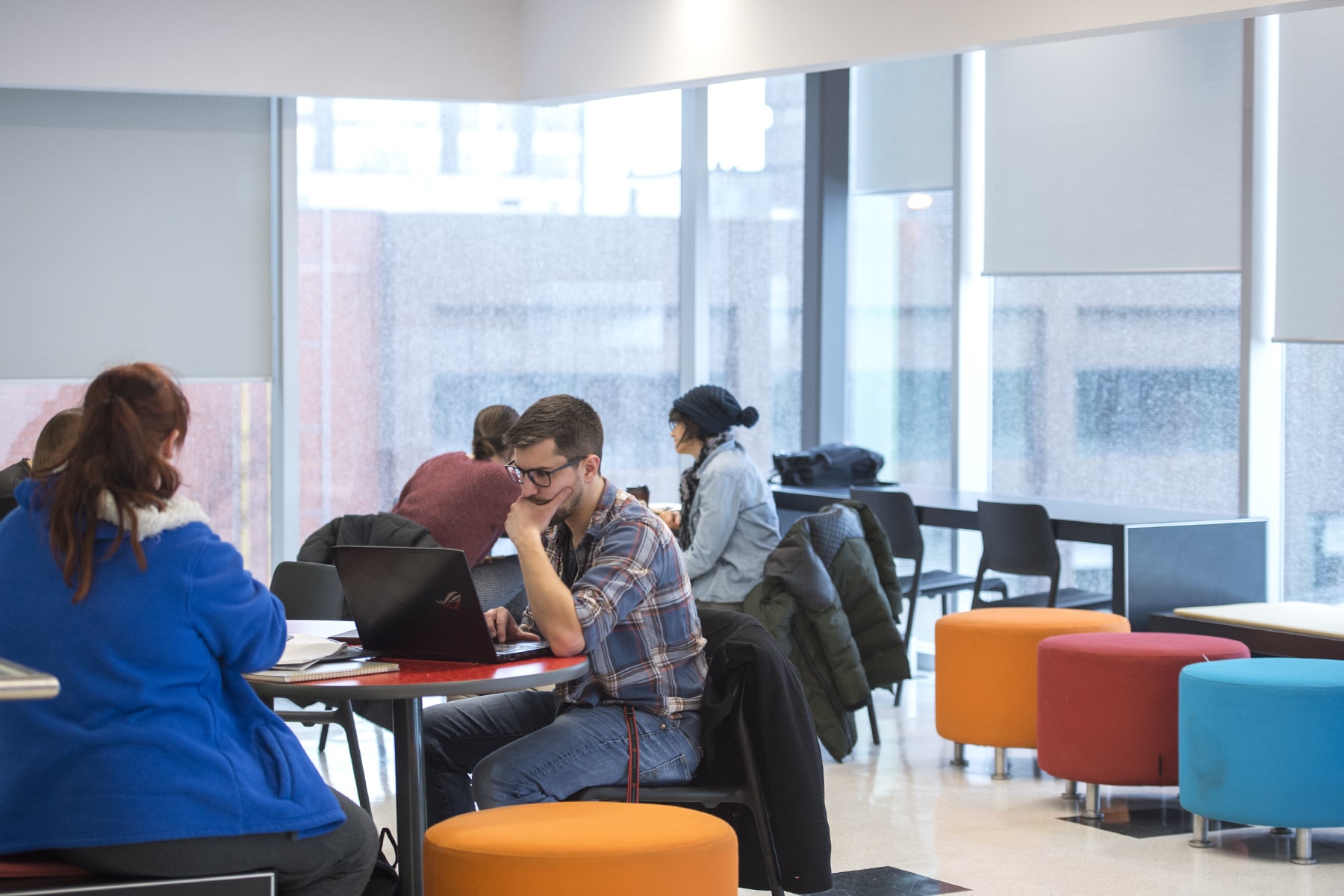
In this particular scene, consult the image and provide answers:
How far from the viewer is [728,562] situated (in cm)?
518

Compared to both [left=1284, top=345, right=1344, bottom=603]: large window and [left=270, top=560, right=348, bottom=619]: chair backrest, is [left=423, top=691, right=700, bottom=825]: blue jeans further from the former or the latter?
[left=1284, top=345, right=1344, bottom=603]: large window

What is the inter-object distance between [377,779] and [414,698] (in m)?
2.29

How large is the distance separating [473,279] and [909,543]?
247cm

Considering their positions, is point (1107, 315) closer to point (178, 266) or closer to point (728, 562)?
point (728, 562)

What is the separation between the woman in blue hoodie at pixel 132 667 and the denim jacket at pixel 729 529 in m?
2.90

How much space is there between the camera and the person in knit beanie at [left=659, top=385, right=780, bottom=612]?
5.12 m

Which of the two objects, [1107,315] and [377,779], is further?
[1107,315]

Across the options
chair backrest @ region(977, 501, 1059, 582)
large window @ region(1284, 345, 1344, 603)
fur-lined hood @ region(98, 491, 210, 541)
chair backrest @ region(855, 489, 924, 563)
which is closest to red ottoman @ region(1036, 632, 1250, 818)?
chair backrest @ region(977, 501, 1059, 582)

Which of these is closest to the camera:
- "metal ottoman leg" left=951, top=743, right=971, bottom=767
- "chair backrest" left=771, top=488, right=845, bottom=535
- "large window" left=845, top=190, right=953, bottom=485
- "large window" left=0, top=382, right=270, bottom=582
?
"metal ottoman leg" left=951, top=743, right=971, bottom=767

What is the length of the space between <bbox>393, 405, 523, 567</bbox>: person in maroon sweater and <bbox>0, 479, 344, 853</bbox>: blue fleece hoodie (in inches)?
97.5

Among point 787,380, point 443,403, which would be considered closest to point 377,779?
point 443,403

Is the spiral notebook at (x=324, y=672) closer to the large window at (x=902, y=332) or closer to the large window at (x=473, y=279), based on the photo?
the large window at (x=473, y=279)

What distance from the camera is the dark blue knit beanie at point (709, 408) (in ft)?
17.0

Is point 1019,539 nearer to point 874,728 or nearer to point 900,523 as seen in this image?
point 900,523
